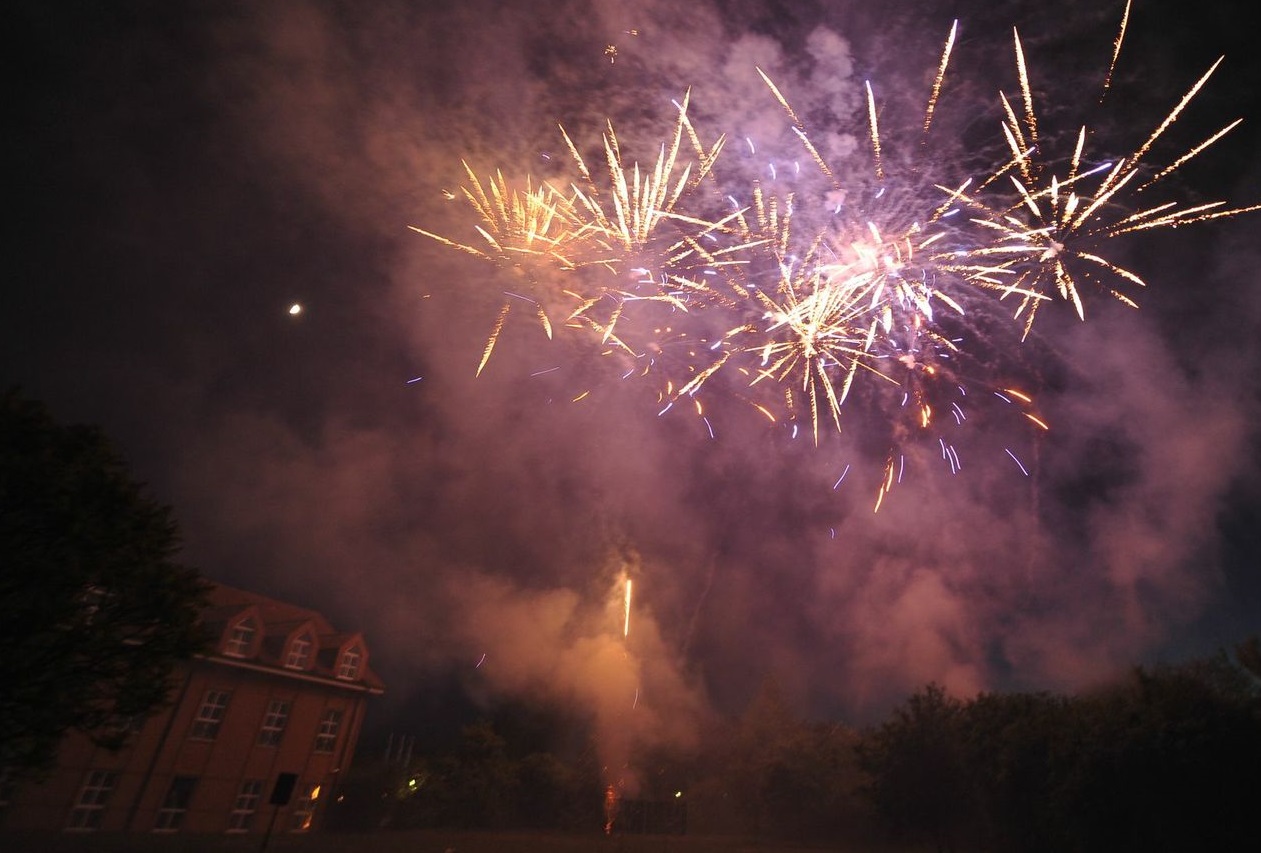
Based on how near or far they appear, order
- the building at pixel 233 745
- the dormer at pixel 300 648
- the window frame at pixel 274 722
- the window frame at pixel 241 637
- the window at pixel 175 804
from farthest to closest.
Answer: the dormer at pixel 300 648, the window frame at pixel 274 722, the window frame at pixel 241 637, the window at pixel 175 804, the building at pixel 233 745

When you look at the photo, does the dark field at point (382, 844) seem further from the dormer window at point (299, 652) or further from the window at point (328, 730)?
the dormer window at point (299, 652)

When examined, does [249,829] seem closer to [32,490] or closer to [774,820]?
[32,490]

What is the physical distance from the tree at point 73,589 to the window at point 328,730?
83.4ft

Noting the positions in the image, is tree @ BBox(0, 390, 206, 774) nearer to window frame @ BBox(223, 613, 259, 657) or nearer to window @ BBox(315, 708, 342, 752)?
window frame @ BBox(223, 613, 259, 657)

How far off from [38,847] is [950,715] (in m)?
37.2

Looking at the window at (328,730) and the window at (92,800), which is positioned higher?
the window at (328,730)

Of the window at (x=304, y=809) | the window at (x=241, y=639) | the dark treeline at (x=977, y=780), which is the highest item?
the window at (x=241, y=639)

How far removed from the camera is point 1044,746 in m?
28.9

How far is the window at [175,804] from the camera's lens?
28250 millimetres

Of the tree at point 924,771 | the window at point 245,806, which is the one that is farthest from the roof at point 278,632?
the tree at point 924,771

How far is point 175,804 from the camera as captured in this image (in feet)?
94.2

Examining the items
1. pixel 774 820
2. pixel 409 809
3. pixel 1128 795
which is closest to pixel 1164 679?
pixel 1128 795

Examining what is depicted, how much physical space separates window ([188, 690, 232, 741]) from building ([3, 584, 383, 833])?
0.16 feet

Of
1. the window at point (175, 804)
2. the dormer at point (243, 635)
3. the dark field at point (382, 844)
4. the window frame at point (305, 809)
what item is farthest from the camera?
the window frame at point (305, 809)
